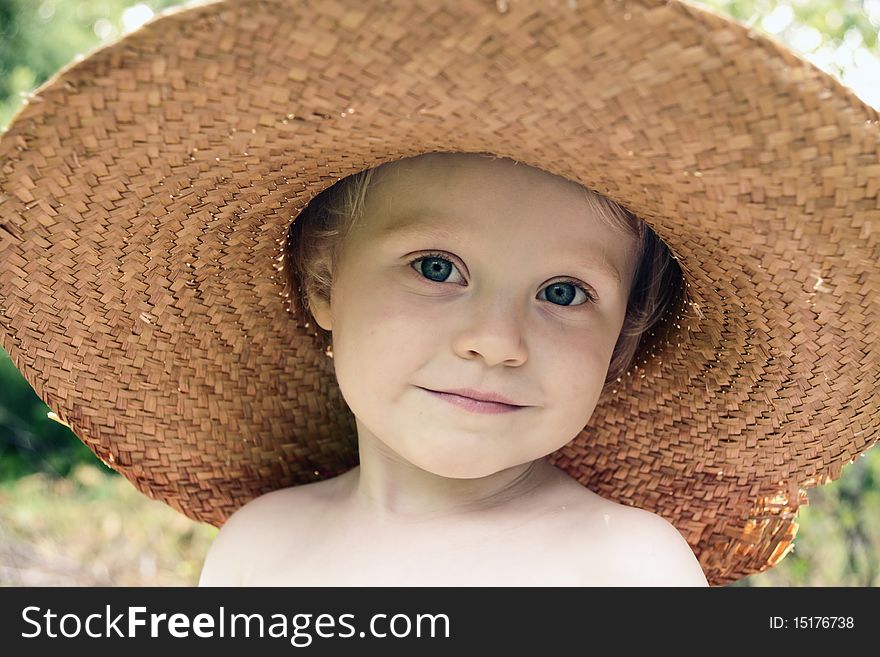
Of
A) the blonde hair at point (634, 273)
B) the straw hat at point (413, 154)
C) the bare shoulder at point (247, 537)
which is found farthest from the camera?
the bare shoulder at point (247, 537)

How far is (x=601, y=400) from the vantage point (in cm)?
170

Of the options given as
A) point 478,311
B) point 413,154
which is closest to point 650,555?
point 478,311

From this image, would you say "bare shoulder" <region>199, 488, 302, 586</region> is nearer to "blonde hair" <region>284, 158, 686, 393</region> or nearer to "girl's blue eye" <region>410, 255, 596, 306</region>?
"blonde hair" <region>284, 158, 686, 393</region>

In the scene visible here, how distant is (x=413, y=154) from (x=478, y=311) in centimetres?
21

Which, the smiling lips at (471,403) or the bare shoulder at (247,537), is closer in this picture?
the smiling lips at (471,403)

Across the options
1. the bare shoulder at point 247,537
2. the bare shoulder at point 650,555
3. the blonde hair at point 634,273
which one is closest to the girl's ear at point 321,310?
the blonde hair at point 634,273

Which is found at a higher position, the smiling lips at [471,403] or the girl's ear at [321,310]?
the girl's ear at [321,310]

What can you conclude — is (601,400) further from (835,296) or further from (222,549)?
(222,549)

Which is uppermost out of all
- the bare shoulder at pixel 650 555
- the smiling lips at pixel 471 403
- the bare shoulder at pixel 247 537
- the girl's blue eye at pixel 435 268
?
the girl's blue eye at pixel 435 268

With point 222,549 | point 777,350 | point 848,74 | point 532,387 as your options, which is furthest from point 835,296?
point 848,74

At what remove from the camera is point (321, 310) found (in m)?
1.62

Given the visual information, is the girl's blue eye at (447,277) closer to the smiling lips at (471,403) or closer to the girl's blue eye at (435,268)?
the girl's blue eye at (435,268)

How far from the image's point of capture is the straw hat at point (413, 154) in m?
0.98

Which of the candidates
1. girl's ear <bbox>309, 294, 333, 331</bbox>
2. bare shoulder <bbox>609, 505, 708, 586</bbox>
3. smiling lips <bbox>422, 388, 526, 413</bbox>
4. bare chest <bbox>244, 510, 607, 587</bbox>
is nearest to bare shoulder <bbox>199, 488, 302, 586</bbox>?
bare chest <bbox>244, 510, 607, 587</bbox>
